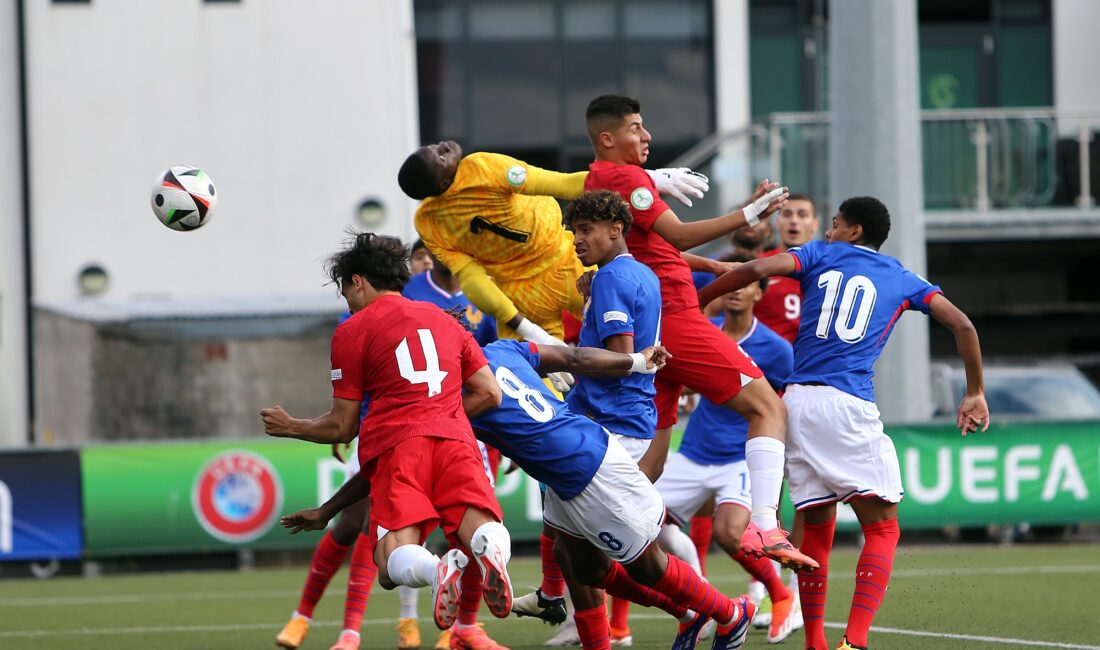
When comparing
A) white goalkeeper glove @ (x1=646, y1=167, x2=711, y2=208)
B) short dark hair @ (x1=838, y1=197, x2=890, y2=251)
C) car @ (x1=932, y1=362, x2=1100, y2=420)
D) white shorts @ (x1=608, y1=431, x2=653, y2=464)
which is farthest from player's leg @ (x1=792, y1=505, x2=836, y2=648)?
car @ (x1=932, y1=362, x2=1100, y2=420)

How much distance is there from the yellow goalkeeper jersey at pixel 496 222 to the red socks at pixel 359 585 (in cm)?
169

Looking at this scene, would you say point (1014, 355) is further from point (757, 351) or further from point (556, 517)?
point (556, 517)

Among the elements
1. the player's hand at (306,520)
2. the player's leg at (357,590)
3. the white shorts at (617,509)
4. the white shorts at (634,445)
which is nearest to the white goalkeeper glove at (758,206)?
the white shorts at (634,445)

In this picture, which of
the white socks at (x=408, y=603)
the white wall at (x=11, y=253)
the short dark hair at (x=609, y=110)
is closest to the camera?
the short dark hair at (x=609, y=110)

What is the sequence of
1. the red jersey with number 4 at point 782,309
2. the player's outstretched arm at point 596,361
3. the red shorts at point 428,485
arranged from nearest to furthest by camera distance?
the red shorts at point 428,485, the player's outstretched arm at point 596,361, the red jersey with number 4 at point 782,309

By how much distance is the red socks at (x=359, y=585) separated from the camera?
8.73 m

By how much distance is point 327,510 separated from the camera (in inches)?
274

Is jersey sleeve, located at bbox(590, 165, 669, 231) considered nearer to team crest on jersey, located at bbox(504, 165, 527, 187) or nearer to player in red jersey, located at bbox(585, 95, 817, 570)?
player in red jersey, located at bbox(585, 95, 817, 570)

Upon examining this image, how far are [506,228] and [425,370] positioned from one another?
1779 mm

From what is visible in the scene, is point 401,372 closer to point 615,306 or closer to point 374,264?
point 374,264

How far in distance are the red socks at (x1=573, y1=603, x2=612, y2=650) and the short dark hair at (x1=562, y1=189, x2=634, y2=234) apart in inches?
68.1

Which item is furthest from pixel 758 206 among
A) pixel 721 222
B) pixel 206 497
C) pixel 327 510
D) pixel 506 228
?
pixel 206 497

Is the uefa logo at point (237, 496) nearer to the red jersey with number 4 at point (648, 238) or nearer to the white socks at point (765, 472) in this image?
the red jersey with number 4 at point (648, 238)

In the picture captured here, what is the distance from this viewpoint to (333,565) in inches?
352
